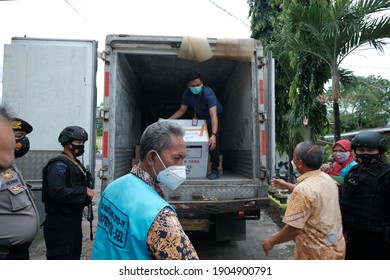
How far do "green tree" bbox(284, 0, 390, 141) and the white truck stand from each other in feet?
8.65

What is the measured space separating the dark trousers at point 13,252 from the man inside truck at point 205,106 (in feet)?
7.39

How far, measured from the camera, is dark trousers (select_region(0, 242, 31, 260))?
206 centimetres

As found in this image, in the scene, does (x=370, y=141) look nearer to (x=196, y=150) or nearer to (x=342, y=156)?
(x=342, y=156)

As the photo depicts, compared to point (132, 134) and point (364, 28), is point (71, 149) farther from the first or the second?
point (364, 28)

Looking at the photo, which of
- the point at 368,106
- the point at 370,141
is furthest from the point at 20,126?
the point at 368,106

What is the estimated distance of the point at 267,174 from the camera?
375cm

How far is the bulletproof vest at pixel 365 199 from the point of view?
2410mm

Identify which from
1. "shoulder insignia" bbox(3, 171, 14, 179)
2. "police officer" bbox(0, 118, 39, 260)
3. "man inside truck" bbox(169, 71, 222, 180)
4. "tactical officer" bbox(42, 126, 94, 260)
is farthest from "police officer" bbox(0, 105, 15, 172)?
"man inside truck" bbox(169, 71, 222, 180)

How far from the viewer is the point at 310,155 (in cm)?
235

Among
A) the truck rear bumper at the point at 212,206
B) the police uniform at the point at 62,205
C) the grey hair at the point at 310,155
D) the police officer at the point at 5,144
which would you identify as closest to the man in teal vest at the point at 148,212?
the police officer at the point at 5,144

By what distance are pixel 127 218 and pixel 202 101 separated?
3.35 m

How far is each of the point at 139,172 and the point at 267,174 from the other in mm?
2625

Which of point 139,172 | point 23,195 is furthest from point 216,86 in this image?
point 139,172

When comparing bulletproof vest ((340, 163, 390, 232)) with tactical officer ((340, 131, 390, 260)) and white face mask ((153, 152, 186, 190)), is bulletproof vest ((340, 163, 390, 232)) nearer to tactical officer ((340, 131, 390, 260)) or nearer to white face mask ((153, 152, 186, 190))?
tactical officer ((340, 131, 390, 260))
